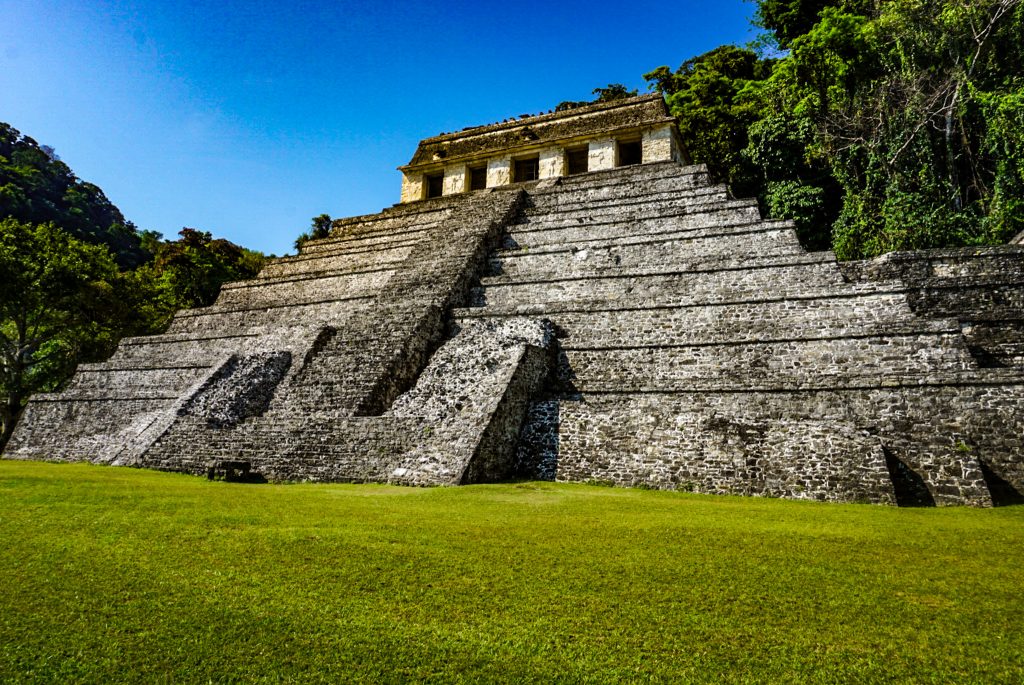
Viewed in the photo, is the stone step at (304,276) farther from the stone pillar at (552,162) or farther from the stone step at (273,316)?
the stone pillar at (552,162)

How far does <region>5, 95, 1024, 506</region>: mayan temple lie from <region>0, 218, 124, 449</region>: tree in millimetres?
4185

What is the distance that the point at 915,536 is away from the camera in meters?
5.04

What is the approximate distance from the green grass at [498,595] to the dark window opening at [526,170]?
730 inches

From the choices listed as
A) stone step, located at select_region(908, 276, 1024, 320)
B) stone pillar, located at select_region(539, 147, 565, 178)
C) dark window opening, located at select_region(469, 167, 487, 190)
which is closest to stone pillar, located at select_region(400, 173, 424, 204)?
dark window opening, located at select_region(469, 167, 487, 190)

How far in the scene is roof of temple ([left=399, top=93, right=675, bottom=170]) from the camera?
21266 millimetres

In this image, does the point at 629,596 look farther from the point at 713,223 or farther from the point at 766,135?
the point at 766,135

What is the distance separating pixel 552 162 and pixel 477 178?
3292 millimetres

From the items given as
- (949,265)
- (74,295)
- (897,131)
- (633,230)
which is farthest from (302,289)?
(897,131)

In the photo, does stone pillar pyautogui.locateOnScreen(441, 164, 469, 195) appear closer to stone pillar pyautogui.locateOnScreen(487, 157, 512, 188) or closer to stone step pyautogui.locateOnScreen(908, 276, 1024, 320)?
stone pillar pyautogui.locateOnScreen(487, 157, 512, 188)

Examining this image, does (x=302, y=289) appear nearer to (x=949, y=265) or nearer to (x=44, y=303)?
(x=44, y=303)

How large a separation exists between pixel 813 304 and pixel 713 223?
4.83 m

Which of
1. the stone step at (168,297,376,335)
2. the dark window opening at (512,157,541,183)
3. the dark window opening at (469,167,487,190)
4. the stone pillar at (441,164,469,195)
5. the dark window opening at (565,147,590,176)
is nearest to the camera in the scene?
the stone step at (168,297,376,335)

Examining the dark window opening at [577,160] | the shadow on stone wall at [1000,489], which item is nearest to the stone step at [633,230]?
the dark window opening at [577,160]

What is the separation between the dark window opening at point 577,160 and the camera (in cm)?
2184
